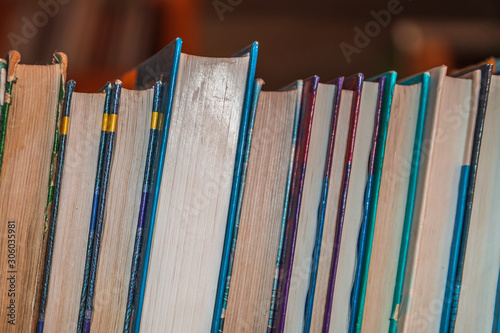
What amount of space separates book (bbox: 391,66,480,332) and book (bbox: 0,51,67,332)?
504 mm

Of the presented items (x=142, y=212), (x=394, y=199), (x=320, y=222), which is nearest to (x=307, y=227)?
(x=320, y=222)

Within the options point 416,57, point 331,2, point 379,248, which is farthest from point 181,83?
point 416,57

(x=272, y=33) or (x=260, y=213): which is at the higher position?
(x=272, y=33)

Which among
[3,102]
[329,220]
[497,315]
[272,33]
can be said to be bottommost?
[497,315]

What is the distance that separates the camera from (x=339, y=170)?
64cm

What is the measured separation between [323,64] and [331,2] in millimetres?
149

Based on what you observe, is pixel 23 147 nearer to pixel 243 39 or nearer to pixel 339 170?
pixel 339 170

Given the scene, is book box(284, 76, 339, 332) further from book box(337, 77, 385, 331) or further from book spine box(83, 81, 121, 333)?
book spine box(83, 81, 121, 333)

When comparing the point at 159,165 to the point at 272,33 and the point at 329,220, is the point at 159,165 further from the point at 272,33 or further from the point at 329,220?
the point at 272,33

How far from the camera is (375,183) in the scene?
2.06 ft

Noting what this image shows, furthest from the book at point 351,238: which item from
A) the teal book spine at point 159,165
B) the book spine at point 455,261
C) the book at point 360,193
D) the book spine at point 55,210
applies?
the book spine at point 55,210

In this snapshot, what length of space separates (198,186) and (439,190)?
34cm

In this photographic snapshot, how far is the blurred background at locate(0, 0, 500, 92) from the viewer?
96cm

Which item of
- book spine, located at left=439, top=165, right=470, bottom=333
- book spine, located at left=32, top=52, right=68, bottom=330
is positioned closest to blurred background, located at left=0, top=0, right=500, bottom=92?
book spine, located at left=32, top=52, right=68, bottom=330
